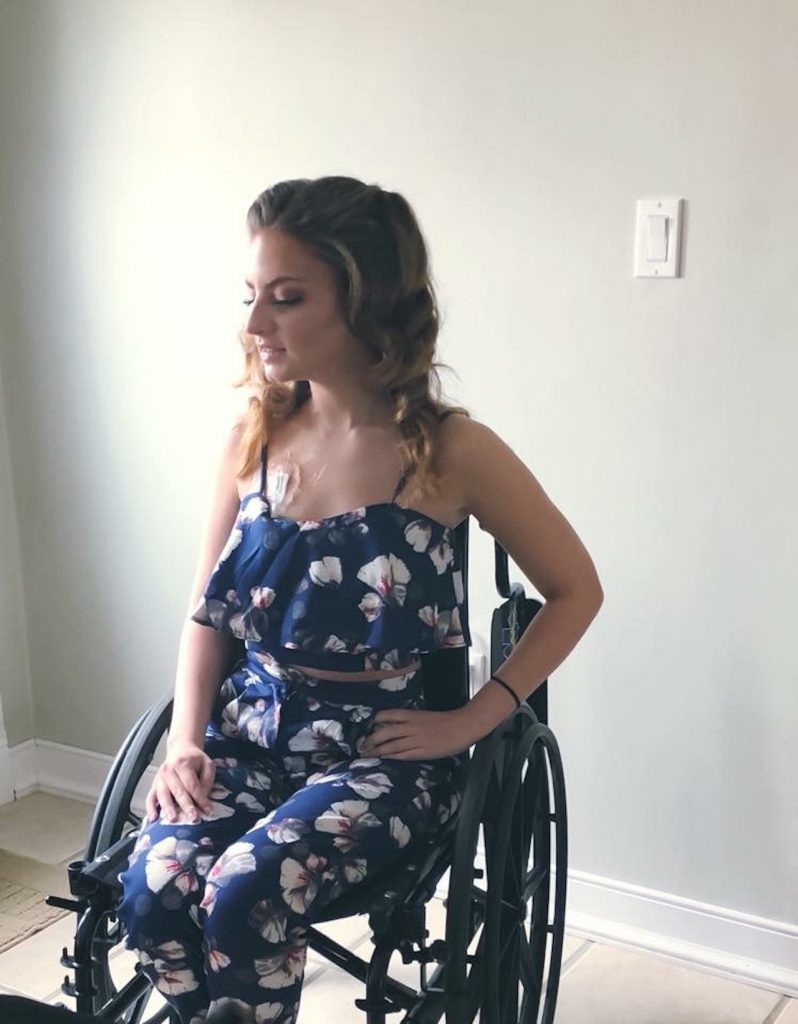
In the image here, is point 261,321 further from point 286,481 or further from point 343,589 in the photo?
point 343,589

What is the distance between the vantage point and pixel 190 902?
1268 mm

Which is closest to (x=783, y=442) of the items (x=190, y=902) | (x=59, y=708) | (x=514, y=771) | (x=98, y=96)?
(x=514, y=771)

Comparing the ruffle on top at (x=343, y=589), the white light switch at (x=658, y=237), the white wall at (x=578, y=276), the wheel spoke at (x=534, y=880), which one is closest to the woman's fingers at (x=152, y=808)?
the ruffle on top at (x=343, y=589)

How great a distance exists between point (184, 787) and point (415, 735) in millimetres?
266

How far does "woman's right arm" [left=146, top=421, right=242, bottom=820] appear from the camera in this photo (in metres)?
1.38

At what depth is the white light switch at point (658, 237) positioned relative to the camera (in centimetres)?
172

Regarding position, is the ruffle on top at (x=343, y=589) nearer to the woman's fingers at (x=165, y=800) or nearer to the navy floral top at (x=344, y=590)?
the navy floral top at (x=344, y=590)

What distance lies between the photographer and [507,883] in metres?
1.47

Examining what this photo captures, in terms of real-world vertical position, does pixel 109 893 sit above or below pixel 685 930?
above

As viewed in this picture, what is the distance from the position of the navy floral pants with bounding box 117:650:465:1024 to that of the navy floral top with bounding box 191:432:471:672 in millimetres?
52

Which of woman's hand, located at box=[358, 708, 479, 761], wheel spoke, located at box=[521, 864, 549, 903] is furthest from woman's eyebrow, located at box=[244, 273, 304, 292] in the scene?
wheel spoke, located at box=[521, 864, 549, 903]

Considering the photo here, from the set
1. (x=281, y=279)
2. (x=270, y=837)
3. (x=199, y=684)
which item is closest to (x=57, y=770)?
(x=199, y=684)

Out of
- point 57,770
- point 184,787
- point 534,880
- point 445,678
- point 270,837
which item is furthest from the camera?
point 57,770

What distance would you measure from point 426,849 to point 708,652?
0.65 metres
